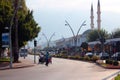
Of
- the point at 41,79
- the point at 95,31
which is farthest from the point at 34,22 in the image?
the point at 95,31

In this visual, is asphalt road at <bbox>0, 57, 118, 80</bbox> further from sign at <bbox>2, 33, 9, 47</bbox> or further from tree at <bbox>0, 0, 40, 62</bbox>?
tree at <bbox>0, 0, 40, 62</bbox>

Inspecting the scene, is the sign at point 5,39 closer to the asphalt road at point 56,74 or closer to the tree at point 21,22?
the tree at point 21,22

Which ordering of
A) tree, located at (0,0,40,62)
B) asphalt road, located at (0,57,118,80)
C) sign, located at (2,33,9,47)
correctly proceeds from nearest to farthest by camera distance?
asphalt road, located at (0,57,118,80) → sign, located at (2,33,9,47) → tree, located at (0,0,40,62)

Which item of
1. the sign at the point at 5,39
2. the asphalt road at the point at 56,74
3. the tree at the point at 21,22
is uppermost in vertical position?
the tree at the point at 21,22

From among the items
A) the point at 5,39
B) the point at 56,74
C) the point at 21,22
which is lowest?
the point at 56,74

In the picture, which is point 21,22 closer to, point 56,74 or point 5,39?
point 5,39

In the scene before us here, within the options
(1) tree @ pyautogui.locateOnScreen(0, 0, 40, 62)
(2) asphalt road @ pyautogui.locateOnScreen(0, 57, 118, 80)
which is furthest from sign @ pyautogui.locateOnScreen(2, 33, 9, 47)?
(2) asphalt road @ pyautogui.locateOnScreen(0, 57, 118, 80)

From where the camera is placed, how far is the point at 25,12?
200ft

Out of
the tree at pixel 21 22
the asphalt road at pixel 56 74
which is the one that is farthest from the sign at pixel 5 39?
the asphalt road at pixel 56 74

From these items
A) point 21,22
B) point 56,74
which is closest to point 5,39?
point 21,22

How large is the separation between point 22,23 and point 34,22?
162 inches

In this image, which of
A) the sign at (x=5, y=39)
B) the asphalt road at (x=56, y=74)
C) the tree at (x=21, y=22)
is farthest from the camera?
the tree at (x=21, y=22)

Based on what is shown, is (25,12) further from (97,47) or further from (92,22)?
(92,22)

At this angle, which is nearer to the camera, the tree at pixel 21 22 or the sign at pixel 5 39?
the sign at pixel 5 39
